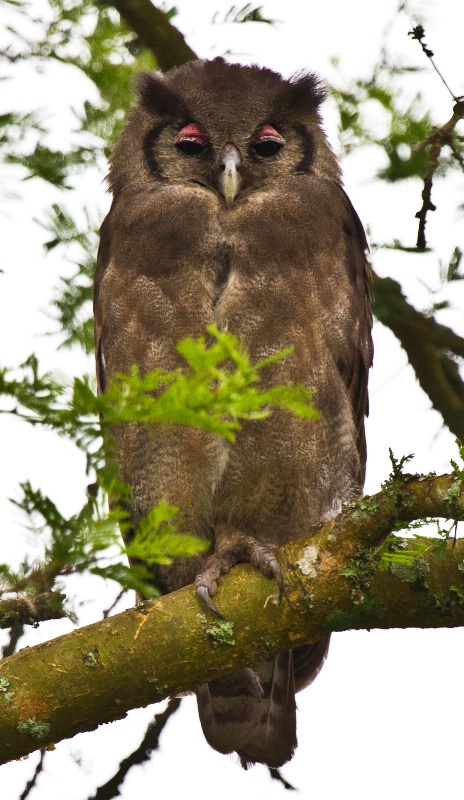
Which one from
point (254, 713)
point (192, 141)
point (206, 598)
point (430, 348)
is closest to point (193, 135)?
point (192, 141)

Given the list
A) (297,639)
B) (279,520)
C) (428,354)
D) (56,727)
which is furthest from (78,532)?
(428,354)

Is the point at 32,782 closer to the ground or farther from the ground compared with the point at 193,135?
closer to the ground

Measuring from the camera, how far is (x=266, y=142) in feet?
15.5

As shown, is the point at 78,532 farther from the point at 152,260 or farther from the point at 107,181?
the point at 107,181

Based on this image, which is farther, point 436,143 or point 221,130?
point 221,130

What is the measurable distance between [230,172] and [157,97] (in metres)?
0.73

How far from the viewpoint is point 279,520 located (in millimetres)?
4332

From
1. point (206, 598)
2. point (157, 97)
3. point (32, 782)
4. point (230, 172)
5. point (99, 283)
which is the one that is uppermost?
point (157, 97)

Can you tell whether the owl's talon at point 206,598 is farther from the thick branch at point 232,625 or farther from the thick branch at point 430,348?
the thick branch at point 430,348

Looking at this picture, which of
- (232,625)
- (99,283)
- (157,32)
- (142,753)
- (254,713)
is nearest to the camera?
(232,625)

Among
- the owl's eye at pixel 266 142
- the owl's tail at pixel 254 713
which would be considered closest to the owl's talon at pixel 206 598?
the owl's tail at pixel 254 713

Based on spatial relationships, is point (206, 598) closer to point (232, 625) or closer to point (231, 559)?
point (232, 625)

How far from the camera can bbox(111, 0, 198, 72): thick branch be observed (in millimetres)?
4820

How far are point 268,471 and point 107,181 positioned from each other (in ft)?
5.53
